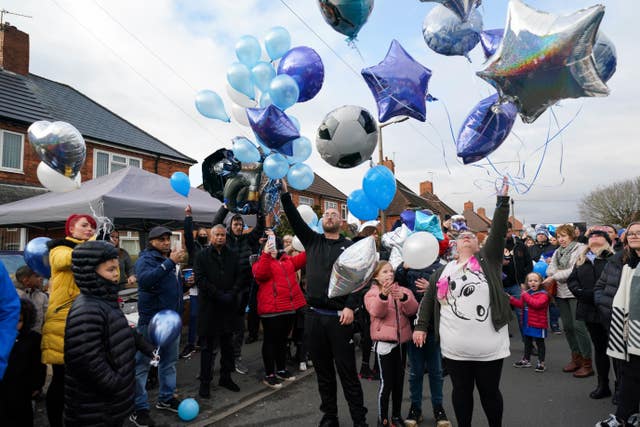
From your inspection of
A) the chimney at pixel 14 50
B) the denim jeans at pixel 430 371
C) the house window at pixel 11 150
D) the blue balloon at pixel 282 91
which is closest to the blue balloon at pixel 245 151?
the blue balloon at pixel 282 91

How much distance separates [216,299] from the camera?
4535mm

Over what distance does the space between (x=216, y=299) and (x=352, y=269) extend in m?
1.98

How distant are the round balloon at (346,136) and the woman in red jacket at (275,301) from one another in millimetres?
1298

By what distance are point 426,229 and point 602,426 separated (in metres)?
2.28

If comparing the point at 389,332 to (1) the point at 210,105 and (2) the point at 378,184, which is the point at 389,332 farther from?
(1) the point at 210,105

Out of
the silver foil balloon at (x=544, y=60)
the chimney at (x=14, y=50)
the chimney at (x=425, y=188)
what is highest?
the chimney at (x=14, y=50)

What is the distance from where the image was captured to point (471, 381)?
295cm

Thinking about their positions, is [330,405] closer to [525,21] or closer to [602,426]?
[602,426]

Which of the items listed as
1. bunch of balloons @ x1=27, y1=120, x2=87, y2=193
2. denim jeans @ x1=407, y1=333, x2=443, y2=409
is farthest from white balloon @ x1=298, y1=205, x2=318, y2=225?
bunch of balloons @ x1=27, y1=120, x2=87, y2=193

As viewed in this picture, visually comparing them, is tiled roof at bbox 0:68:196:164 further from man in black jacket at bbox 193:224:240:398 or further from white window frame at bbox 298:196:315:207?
white window frame at bbox 298:196:315:207

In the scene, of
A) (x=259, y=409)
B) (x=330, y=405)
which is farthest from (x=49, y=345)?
(x=330, y=405)

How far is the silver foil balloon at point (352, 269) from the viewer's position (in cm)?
322

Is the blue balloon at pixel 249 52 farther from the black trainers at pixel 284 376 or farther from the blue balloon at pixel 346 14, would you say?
the black trainers at pixel 284 376

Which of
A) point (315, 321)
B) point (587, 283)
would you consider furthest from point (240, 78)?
point (587, 283)
